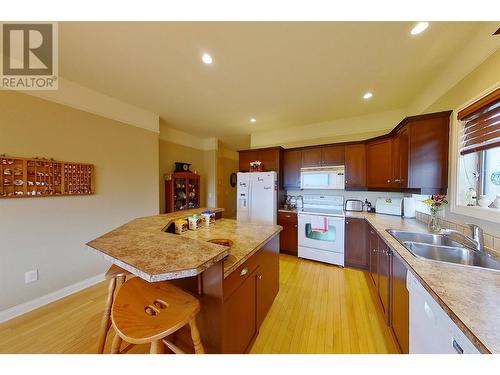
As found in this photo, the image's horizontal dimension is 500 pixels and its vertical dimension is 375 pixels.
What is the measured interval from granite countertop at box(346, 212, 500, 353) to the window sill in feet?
1.64

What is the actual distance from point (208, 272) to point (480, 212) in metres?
2.08

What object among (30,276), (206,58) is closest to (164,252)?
(206,58)

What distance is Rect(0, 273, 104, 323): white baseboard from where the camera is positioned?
1.73 metres

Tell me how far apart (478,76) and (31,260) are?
467cm

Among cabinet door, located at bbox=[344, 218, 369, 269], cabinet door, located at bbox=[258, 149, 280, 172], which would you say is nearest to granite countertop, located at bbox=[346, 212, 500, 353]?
cabinet door, located at bbox=[344, 218, 369, 269]

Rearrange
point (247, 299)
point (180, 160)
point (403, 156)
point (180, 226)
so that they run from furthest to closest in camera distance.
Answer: point (180, 160)
point (403, 156)
point (180, 226)
point (247, 299)

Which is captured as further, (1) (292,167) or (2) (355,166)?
(1) (292,167)

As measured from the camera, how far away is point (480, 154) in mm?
1512

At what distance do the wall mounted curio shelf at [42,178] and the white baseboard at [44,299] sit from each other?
1.15 m

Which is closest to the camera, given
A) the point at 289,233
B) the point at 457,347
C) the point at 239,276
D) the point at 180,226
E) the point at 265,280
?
the point at 457,347

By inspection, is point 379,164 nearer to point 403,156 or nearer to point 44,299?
point 403,156
